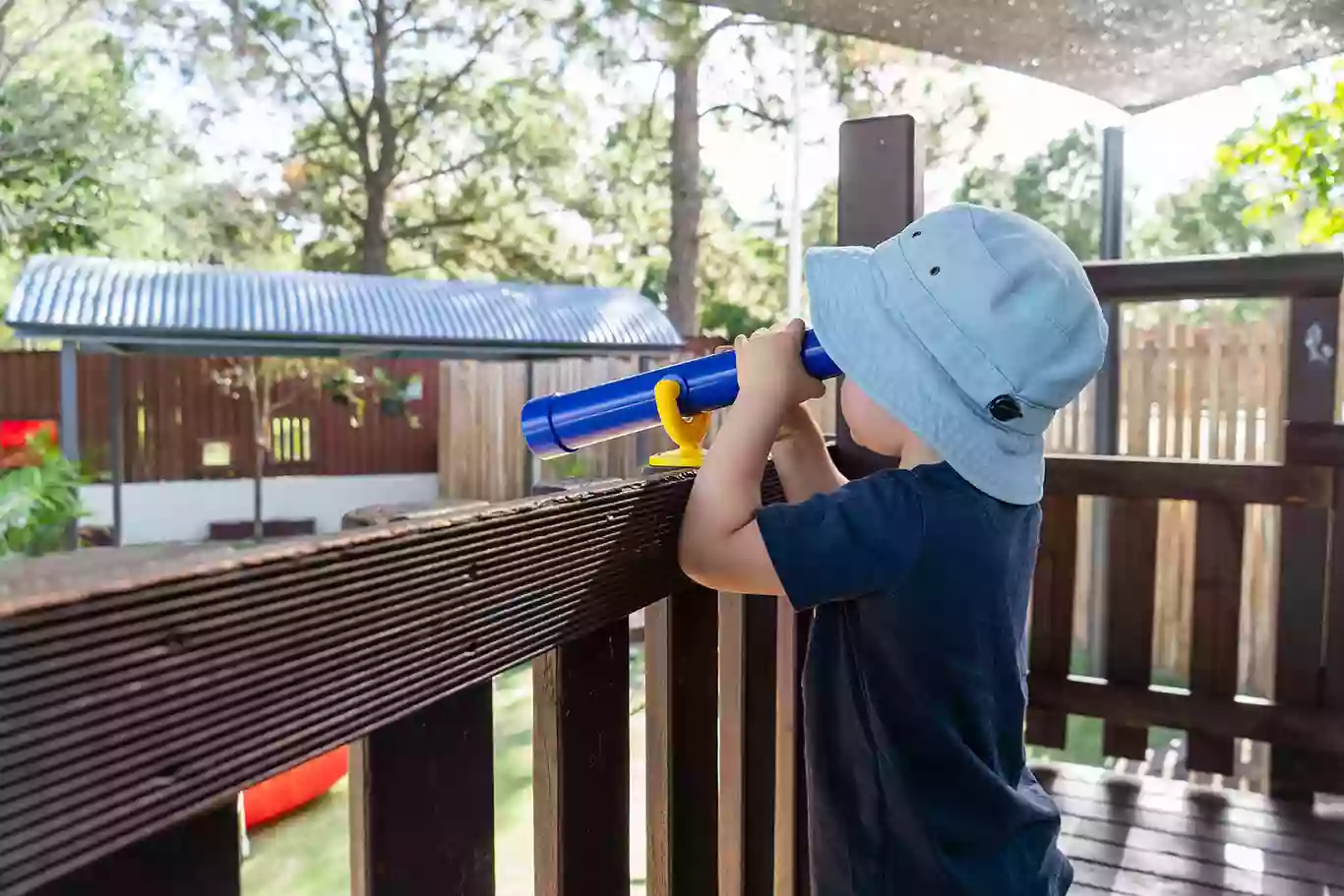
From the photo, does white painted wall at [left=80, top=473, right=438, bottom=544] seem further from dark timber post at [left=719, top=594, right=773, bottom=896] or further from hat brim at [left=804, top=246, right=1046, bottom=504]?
hat brim at [left=804, top=246, right=1046, bottom=504]

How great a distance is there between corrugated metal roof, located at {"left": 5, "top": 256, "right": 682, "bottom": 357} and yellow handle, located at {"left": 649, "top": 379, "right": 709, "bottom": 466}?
6854 mm

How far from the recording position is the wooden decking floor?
5.39 feet

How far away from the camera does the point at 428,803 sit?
0.62m

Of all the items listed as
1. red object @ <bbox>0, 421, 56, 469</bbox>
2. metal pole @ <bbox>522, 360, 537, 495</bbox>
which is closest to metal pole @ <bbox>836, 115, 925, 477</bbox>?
red object @ <bbox>0, 421, 56, 469</bbox>

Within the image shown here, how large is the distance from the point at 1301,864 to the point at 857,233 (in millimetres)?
1273

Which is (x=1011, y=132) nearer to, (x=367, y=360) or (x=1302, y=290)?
(x=367, y=360)

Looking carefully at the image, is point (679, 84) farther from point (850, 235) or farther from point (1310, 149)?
point (850, 235)

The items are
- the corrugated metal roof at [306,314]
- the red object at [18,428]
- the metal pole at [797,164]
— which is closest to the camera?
the corrugated metal roof at [306,314]

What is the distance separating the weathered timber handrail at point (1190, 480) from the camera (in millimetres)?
1991

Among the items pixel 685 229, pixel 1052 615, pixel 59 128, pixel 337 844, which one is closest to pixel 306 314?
pixel 337 844

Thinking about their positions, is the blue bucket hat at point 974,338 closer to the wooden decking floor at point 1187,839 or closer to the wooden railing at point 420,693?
the wooden railing at point 420,693

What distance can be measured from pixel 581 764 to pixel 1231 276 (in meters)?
1.71

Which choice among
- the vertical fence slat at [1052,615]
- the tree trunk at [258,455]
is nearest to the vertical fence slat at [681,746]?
the vertical fence slat at [1052,615]

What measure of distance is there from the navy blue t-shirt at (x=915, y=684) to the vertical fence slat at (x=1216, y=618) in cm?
129
